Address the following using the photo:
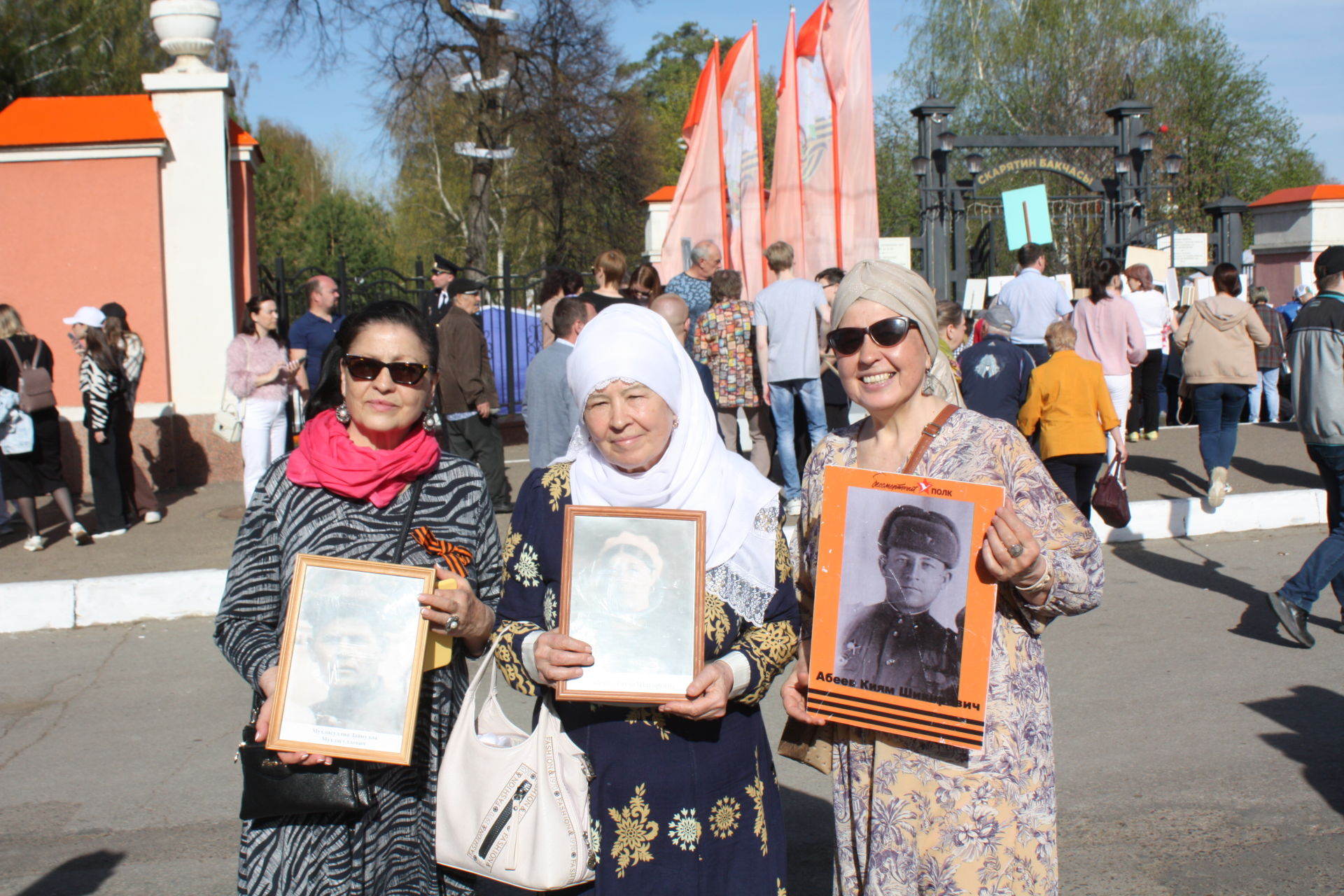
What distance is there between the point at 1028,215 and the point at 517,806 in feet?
58.5

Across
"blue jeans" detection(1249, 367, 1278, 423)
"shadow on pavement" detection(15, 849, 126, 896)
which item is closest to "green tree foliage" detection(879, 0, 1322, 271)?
"blue jeans" detection(1249, 367, 1278, 423)

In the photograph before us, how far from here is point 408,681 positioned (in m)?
2.28

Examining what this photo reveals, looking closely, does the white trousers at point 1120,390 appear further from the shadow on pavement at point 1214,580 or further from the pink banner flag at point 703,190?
the pink banner flag at point 703,190

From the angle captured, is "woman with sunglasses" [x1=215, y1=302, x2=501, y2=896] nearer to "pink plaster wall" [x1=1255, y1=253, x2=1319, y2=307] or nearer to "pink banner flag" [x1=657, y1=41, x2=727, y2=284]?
"pink banner flag" [x1=657, y1=41, x2=727, y2=284]

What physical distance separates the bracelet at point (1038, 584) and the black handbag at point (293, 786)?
148cm

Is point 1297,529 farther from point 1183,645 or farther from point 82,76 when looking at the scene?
point 82,76

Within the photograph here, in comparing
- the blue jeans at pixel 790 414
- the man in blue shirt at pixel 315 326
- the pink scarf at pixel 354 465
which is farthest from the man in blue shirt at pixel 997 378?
the pink scarf at pixel 354 465

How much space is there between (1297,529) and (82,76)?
82.6ft

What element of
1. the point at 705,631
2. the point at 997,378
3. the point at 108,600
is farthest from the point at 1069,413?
the point at 108,600

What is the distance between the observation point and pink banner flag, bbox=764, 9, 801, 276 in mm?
11812

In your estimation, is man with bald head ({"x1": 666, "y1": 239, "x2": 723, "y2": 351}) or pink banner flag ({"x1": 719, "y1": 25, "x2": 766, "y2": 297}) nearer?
man with bald head ({"x1": 666, "y1": 239, "x2": 723, "y2": 351})

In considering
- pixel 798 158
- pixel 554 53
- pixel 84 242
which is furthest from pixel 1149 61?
pixel 84 242

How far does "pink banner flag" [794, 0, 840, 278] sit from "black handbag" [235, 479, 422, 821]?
10.0 meters

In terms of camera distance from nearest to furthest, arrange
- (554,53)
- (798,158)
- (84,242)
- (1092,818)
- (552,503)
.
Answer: (552,503), (1092,818), (84,242), (798,158), (554,53)
